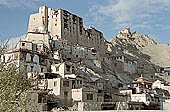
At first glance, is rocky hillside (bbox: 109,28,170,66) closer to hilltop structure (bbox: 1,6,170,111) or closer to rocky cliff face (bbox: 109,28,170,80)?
rocky cliff face (bbox: 109,28,170,80)

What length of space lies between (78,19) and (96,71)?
898 inches

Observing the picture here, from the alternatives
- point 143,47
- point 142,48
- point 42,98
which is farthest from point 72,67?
point 143,47

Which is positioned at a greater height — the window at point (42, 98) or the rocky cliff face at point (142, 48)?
the rocky cliff face at point (142, 48)

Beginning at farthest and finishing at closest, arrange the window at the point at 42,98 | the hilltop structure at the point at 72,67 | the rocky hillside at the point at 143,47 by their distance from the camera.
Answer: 1. the rocky hillside at the point at 143,47
2. the hilltop structure at the point at 72,67
3. the window at the point at 42,98

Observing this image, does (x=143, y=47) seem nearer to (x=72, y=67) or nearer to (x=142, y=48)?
(x=142, y=48)

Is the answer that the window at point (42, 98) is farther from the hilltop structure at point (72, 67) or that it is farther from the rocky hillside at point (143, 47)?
the rocky hillside at point (143, 47)

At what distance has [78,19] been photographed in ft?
267

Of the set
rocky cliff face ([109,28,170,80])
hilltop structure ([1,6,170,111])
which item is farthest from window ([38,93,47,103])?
rocky cliff face ([109,28,170,80])

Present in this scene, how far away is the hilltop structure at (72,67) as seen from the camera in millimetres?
39094

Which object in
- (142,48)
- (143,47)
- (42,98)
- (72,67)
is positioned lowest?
(42,98)

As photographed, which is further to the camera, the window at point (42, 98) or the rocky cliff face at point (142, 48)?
the rocky cliff face at point (142, 48)

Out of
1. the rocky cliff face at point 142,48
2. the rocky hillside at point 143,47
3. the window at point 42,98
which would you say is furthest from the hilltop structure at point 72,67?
the rocky hillside at point 143,47

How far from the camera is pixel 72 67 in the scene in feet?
173

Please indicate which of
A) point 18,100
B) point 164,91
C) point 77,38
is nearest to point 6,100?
point 18,100
